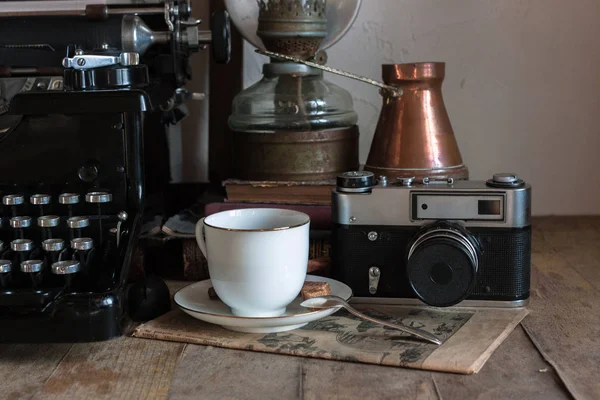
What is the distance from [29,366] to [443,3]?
95 cm

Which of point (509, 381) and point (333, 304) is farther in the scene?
point (333, 304)

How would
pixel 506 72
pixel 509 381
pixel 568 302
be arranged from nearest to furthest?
pixel 509 381 → pixel 568 302 → pixel 506 72

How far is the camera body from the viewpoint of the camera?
0.83 meters

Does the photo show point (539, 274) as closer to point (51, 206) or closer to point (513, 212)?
point (513, 212)

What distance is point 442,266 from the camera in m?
0.83

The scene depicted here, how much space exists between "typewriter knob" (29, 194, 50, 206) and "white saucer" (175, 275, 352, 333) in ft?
0.61

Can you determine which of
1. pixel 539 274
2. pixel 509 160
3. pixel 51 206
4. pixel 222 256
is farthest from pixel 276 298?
pixel 509 160

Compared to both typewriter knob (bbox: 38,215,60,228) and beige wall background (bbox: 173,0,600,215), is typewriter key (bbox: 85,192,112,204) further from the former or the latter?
beige wall background (bbox: 173,0,600,215)

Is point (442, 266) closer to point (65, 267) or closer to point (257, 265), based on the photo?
point (257, 265)

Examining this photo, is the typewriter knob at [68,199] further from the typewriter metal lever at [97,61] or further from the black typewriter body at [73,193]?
the typewriter metal lever at [97,61]

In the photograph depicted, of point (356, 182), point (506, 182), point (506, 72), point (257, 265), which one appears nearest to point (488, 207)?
point (506, 182)

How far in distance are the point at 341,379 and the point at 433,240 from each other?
7.8 inches

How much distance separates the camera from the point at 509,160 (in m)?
1.39

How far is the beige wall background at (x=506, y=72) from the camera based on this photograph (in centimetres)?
135
